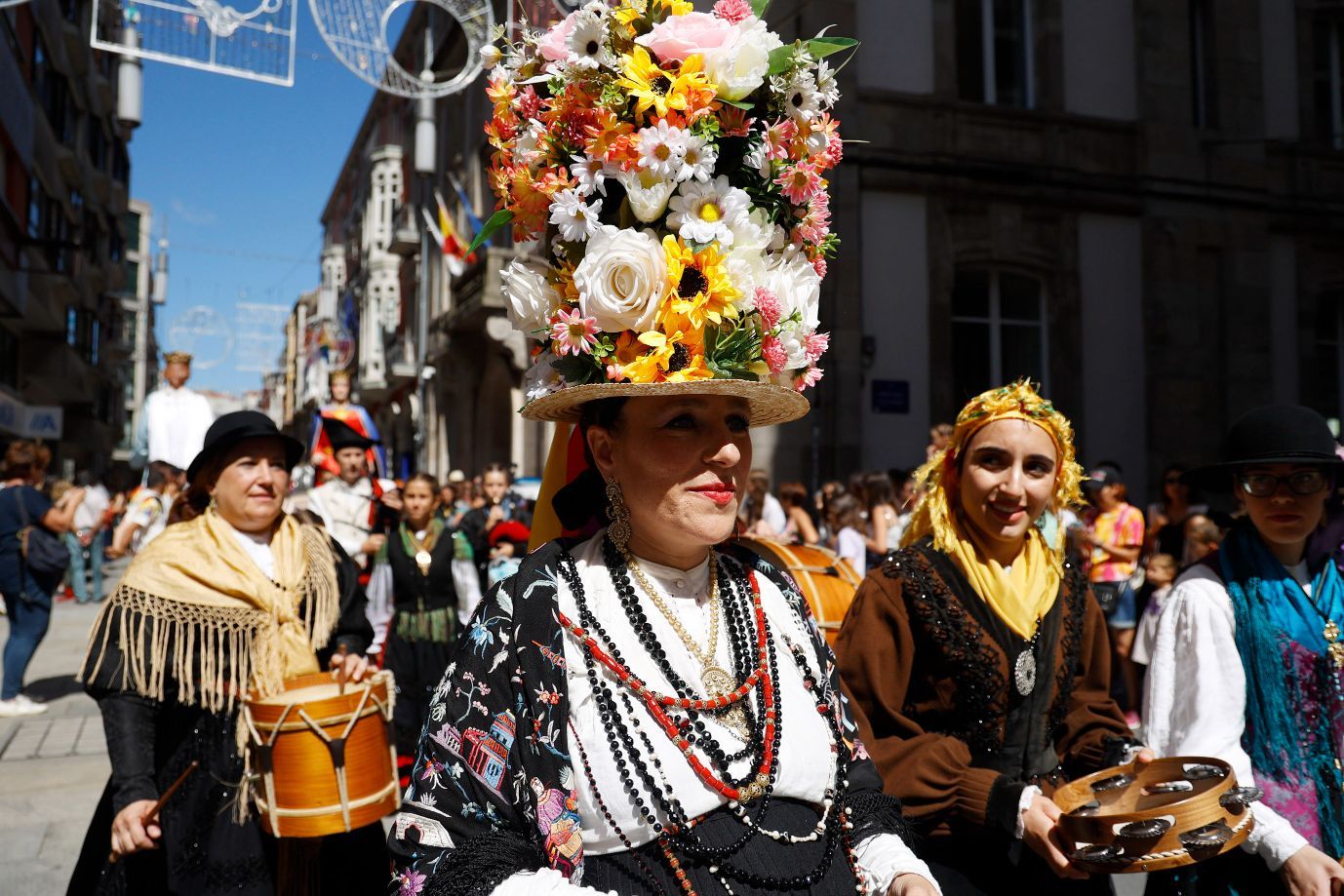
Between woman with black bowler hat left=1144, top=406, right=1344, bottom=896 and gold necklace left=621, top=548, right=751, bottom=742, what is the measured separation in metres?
1.60

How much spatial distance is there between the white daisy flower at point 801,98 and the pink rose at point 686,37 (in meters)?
0.17

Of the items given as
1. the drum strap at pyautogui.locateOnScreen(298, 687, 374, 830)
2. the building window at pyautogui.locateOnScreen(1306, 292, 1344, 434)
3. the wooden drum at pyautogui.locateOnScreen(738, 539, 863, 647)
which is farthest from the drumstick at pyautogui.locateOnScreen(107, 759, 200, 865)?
the building window at pyautogui.locateOnScreen(1306, 292, 1344, 434)

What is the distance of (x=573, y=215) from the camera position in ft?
6.54

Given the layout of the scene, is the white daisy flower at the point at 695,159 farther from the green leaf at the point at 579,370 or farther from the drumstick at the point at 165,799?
the drumstick at the point at 165,799

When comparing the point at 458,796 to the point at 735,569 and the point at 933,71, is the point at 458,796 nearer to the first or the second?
the point at 735,569

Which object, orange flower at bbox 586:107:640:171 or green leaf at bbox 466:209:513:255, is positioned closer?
orange flower at bbox 586:107:640:171

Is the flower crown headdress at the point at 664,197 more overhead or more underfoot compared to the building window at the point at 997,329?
more underfoot

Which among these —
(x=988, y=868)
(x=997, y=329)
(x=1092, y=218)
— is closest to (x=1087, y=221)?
(x=1092, y=218)

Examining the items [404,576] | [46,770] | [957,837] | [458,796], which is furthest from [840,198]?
[458,796]

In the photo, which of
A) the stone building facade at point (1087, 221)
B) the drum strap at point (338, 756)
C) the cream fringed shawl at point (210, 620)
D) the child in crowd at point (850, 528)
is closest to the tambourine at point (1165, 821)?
the drum strap at point (338, 756)

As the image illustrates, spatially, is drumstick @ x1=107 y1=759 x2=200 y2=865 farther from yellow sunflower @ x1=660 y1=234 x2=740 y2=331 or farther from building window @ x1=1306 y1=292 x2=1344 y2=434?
building window @ x1=1306 y1=292 x2=1344 y2=434

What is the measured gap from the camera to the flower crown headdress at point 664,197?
1.94 m

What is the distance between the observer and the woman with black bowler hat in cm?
278

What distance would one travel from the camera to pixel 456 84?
10227 millimetres
